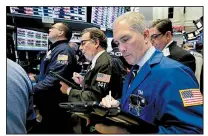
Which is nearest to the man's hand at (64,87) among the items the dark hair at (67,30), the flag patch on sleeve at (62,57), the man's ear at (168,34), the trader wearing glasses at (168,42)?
the flag patch on sleeve at (62,57)

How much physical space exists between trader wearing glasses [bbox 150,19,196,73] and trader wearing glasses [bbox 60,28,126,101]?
48 centimetres

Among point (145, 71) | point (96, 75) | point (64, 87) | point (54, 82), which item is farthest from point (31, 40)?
point (145, 71)

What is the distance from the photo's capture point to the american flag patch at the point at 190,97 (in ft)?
3.63

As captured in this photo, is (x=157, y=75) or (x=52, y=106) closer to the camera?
(x=157, y=75)

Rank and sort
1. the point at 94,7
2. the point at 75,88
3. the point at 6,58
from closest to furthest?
the point at 6,58 → the point at 94,7 → the point at 75,88

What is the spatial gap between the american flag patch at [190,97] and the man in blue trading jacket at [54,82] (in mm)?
927

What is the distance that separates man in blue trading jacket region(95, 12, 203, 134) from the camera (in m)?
1.10

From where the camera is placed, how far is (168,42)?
81.4 inches

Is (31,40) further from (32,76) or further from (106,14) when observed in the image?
(106,14)

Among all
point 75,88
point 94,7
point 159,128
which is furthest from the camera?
point 75,88

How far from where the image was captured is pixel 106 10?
1623mm

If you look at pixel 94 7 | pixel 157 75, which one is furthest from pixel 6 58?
pixel 157 75
